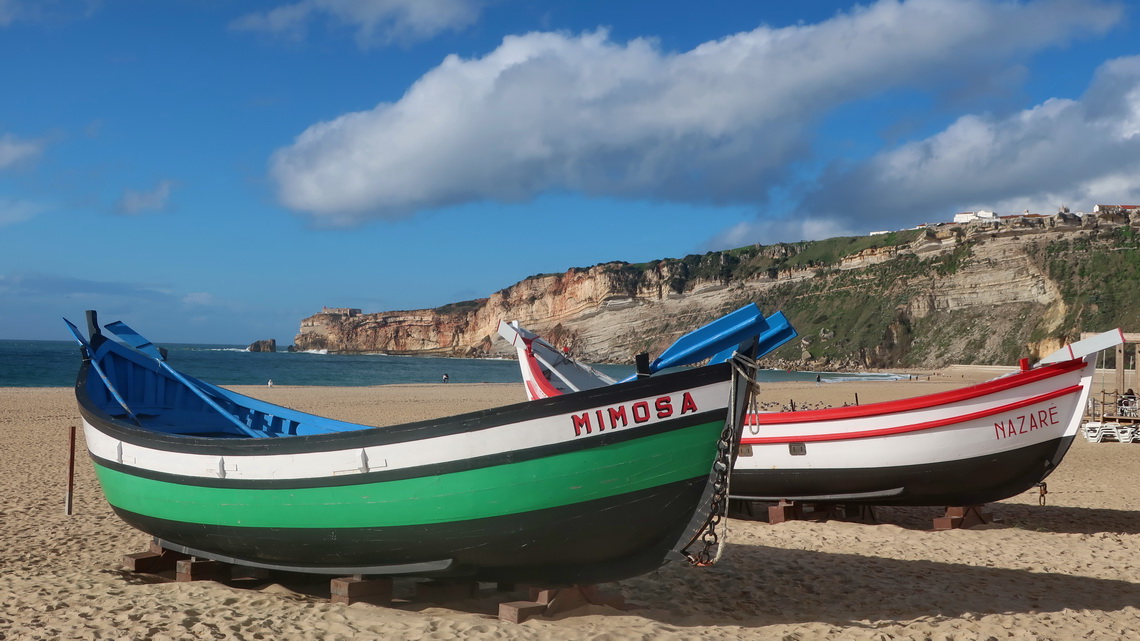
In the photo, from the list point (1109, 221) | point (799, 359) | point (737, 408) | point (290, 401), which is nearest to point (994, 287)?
point (1109, 221)

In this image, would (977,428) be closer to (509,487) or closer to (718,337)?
(718,337)

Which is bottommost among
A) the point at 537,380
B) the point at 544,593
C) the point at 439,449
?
the point at 544,593

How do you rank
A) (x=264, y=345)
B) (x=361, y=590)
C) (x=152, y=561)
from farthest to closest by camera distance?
(x=264, y=345) < (x=152, y=561) < (x=361, y=590)

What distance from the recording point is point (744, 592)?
21.1 ft

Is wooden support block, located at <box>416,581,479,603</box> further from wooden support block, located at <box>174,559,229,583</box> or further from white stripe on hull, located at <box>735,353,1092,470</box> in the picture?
white stripe on hull, located at <box>735,353,1092,470</box>

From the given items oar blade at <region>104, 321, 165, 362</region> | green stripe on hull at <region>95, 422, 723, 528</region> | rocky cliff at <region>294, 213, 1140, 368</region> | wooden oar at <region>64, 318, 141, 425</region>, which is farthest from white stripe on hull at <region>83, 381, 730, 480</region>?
rocky cliff at <region>294, 213, 1140, 368</region>

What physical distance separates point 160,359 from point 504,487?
630 cm

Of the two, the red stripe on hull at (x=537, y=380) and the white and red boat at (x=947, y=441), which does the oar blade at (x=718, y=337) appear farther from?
the red stripe on hull at (x=537, y=380)

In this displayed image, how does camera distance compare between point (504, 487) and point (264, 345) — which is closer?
point (504, 487)

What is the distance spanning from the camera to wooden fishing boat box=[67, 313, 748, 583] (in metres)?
5.11

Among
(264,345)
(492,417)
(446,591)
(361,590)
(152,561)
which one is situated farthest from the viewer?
(264,345)

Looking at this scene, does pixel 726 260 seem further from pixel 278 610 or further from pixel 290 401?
pixel 278 610

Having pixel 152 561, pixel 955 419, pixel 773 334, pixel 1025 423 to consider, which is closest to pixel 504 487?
pixel 773 334

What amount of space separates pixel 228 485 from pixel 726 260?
104 metres
